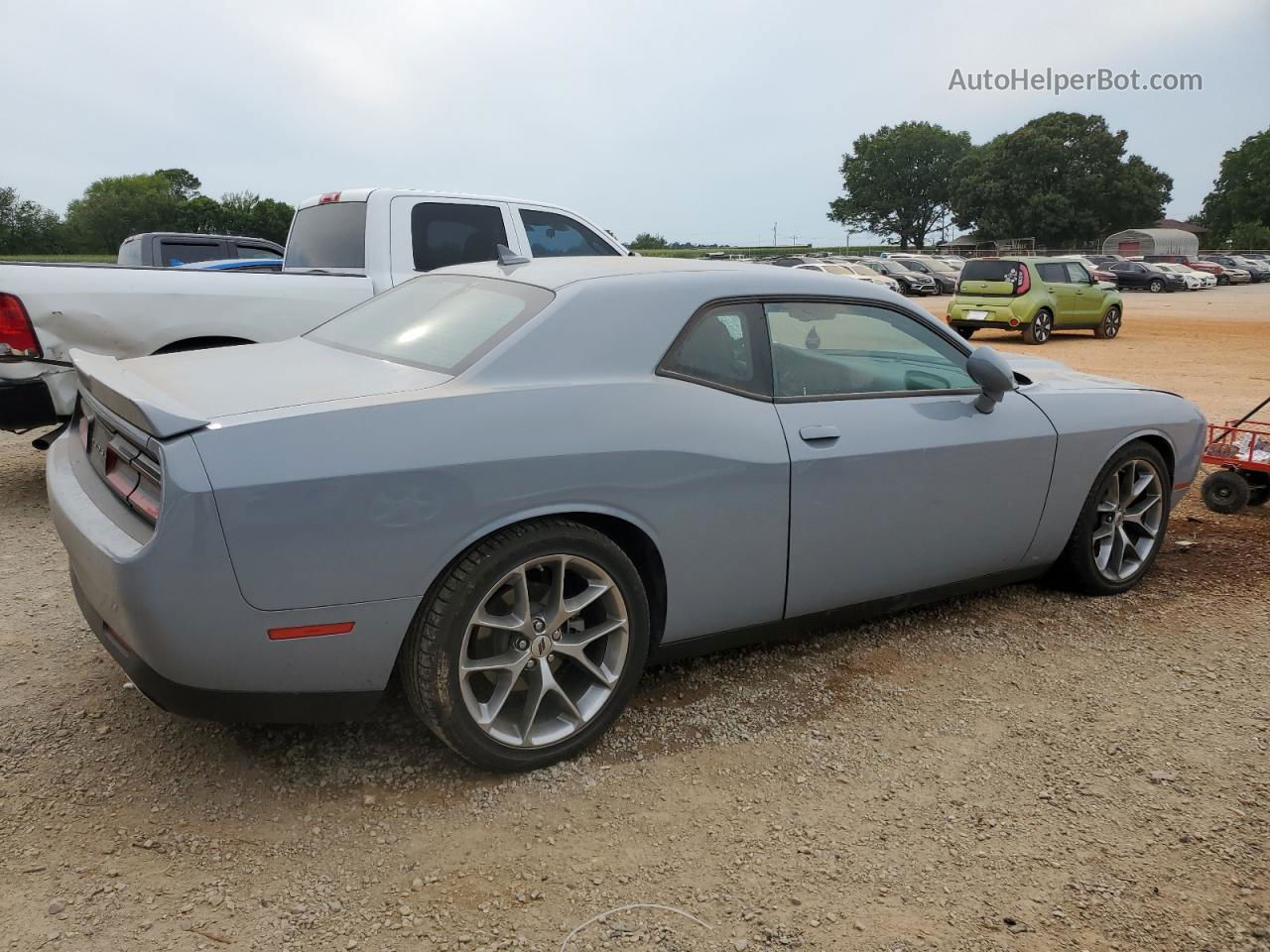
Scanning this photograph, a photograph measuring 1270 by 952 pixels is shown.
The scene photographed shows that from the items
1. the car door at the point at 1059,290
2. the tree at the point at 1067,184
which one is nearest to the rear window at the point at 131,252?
the car door at the point at 1059,290

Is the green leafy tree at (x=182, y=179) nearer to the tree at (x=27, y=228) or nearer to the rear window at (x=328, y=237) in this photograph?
the tree at (x=27, y=228)

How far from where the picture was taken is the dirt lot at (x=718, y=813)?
223 centimetres

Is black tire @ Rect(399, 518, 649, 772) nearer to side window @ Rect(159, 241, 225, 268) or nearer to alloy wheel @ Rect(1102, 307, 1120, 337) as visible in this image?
side window @ Rect(159, 241, 225, 268)

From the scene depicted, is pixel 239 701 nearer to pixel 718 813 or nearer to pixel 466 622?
pixel 466 622

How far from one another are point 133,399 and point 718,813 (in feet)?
6.32

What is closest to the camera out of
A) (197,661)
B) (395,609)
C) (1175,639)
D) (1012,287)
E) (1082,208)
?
(197,661)

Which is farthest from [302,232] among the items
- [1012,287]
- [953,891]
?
[1012,287]

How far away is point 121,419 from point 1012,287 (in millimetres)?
17425

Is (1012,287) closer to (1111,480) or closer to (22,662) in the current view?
(1111,480)

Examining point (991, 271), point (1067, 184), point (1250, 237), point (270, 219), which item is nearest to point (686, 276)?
point (991, 271)

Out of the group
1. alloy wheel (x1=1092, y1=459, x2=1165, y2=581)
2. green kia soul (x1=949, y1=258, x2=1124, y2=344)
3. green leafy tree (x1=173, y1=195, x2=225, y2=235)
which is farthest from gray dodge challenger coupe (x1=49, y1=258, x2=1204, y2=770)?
green leafy tree (x1=173, y1=195, x2=225, y2=235)

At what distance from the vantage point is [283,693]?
2.46 meters

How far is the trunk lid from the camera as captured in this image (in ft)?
7.97

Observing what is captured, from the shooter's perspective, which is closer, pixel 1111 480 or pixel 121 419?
pixel 121 419
